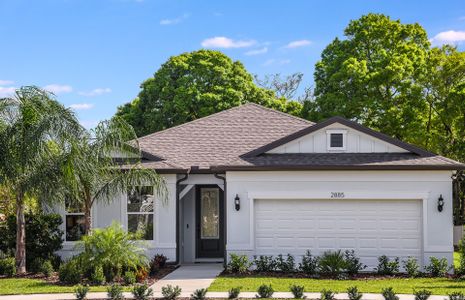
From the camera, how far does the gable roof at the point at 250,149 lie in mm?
18531

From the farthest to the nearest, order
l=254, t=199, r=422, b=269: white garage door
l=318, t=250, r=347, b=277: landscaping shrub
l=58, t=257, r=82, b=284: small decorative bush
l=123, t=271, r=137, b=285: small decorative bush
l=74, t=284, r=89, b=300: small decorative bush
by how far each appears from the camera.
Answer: l=254, t=199, r=422, b=269: white garage door < l=318, t=250, r=347, b=277: landscaping shrub < l=58, t=257, r=82, b=284: small decorative bush < l=123, t=271, r=137, b=285: small decorative bush < l=74, t=284, r=89, b=300: small decorative bush

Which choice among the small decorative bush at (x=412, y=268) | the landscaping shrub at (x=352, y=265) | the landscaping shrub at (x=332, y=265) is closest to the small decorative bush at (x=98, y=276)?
the landscaping shrub at (x=332, y=265)

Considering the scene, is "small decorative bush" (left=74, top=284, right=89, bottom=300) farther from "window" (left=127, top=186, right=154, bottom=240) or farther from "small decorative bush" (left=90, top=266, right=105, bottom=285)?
"window" (left=127, top=186, right=154, bottom=240)

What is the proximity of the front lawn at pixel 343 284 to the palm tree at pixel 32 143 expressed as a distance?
17.2 ft

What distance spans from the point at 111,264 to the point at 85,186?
8.47 ft

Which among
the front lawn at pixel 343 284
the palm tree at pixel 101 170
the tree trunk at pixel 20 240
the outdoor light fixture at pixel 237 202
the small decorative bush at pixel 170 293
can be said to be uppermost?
the palm tree at pixel 101 170

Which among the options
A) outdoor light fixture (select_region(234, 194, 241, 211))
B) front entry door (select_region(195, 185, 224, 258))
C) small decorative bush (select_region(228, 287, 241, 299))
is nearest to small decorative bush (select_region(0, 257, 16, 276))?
front entry door (select_region(195, 185, 224, 258))

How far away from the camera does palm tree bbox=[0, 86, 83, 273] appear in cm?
1712

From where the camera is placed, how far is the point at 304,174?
18844 mm

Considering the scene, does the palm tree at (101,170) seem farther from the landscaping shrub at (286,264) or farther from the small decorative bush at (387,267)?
the small decorative bush at (387,267)

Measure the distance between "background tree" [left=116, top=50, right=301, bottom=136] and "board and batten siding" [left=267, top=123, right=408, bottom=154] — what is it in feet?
53.6

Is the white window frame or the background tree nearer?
the white window frame

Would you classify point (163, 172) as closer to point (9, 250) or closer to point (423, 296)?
point (9, 250)

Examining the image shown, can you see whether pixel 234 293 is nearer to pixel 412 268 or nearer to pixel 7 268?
pixel 412 268
